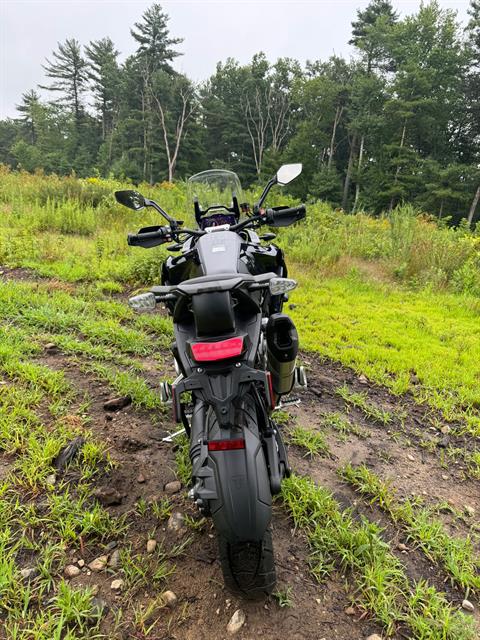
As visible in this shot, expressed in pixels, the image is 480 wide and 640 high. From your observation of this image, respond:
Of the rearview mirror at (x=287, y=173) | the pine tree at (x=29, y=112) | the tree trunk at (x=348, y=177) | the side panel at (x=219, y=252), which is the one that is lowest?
the tree trunk at (x=348, y=177)

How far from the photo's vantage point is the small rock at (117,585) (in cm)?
148

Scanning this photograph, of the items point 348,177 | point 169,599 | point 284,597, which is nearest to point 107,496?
point 169,599

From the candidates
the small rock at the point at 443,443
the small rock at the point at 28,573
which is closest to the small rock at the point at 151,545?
the small rock at the point at 28,573

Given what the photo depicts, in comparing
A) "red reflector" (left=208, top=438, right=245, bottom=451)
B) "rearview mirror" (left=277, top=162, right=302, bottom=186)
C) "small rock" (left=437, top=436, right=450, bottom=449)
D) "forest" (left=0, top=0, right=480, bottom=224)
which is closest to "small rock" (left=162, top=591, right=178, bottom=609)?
"red reflector" (left=208, top=438, right=245, bottom=451)

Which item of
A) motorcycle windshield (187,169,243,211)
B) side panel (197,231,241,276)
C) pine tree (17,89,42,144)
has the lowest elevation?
side panel (197,231,241,276)

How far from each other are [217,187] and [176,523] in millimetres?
2526

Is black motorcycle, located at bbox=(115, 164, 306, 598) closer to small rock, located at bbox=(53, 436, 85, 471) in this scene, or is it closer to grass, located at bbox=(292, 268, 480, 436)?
small rock, located at bbox=(53, 436, 85, 471)

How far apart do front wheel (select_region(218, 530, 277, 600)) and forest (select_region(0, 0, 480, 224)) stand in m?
21.6

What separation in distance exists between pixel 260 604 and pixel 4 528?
1.19 m

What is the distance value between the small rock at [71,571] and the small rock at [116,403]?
3.77 ft

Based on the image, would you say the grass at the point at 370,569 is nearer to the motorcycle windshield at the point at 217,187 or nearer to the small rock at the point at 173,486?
the small rock at the point at 173,486

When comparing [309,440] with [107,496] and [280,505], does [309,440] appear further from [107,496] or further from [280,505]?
[107,496]

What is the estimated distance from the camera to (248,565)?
1288mm

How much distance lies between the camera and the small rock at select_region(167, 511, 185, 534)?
69.7 inches
